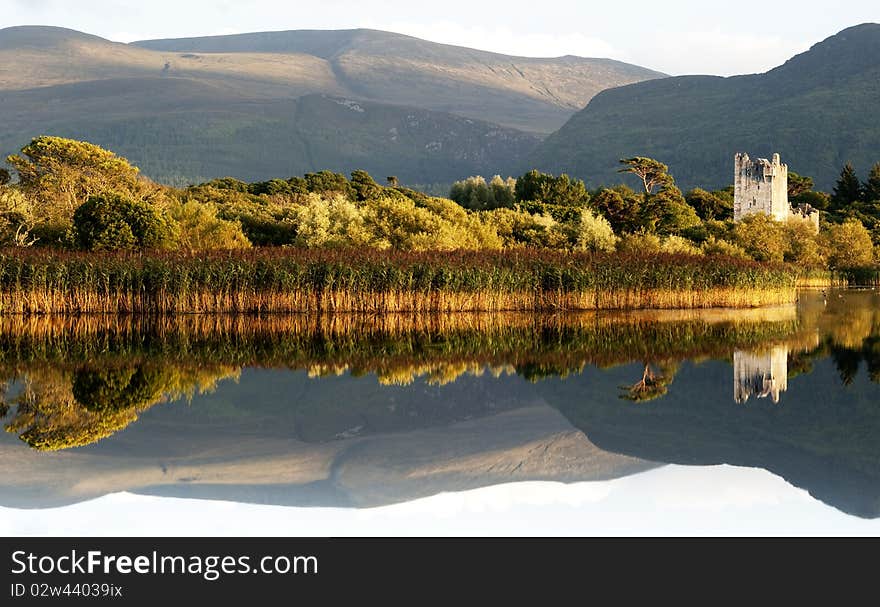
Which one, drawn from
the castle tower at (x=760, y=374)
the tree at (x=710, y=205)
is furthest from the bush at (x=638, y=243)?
the tree at (x=710, y=205)

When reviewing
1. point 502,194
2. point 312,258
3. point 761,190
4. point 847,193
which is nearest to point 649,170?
point 761,190

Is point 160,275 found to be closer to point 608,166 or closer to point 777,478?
point 777,478

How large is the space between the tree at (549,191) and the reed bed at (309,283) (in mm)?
32823

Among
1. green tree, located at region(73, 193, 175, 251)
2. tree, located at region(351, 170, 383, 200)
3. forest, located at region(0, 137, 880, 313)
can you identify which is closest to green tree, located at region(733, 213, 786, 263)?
forest, located at region(0, 137, 880, 313)

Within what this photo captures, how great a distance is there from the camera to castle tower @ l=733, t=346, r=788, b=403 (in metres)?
16.4

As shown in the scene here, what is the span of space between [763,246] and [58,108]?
17228 cm

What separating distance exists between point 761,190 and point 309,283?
190 feet

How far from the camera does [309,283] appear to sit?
27375 mm

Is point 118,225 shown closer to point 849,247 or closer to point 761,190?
point 849,247

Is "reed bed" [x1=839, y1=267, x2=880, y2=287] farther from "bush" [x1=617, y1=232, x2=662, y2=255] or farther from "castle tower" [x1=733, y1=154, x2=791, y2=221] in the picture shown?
"bush" [x1=617, y1=232, x2=662, y2=255]

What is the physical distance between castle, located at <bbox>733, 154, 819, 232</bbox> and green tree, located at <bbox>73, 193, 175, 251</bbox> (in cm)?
5280

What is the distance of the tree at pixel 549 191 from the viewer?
63656 millimetres

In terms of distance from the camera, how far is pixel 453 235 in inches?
1484

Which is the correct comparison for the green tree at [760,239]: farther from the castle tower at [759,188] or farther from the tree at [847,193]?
the tree at [847,193]
